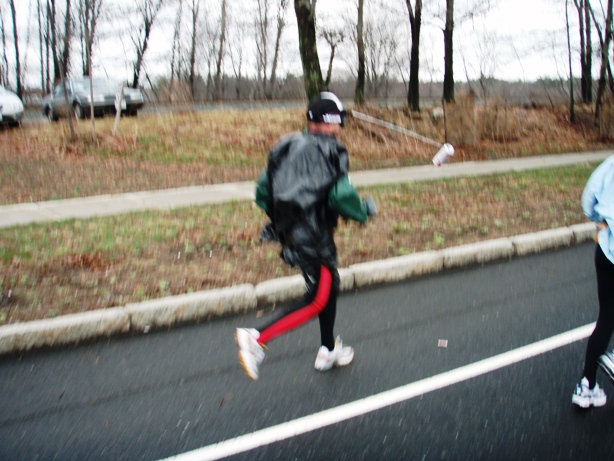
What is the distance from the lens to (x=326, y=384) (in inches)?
155

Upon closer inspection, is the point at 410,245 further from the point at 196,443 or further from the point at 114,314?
the point at 196,443

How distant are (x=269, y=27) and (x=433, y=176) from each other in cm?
3782

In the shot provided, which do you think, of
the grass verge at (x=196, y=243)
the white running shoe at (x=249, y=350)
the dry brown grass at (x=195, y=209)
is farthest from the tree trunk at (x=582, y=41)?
the white running shoe at (x=249, y=350)

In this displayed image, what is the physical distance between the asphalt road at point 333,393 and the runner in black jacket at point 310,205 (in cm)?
47

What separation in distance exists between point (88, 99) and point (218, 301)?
14444 mm

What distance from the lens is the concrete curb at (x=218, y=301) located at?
4492 mm

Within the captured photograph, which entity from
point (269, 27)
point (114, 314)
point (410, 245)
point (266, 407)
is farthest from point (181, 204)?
point (269, 27)

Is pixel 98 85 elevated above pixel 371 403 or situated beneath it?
elevated above

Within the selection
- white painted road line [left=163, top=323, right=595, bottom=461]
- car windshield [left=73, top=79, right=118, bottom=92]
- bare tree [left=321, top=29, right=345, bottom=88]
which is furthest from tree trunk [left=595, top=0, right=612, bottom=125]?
bare tree [left=321, top=29, right=345, bottom=88]

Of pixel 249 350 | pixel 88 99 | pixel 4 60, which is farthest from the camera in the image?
pixel 4 60

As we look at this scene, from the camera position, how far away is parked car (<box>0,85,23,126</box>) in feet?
51.6

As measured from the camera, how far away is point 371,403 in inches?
146

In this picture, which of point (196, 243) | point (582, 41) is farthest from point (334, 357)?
point (582, 41)

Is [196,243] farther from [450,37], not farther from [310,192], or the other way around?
[450,37]
